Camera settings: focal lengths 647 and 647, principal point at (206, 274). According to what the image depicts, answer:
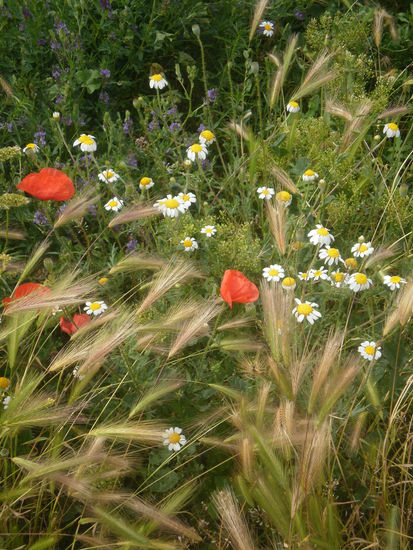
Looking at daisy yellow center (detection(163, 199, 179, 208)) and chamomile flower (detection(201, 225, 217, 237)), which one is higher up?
daisy yellow center (detection(163, 199, 179, 208))

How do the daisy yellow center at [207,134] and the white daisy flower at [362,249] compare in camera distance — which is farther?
the daisy yellow center at [207,134]

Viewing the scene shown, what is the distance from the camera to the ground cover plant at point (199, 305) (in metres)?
1.58

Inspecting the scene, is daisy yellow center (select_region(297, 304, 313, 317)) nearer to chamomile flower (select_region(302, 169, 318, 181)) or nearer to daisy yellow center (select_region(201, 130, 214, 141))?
chamomile flower (select_region(302, 169, 318, 181))

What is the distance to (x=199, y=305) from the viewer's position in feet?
6.09

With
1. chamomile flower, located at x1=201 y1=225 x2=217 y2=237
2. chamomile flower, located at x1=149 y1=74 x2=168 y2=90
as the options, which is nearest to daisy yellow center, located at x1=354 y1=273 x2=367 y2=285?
chamomile flower, located at x1=201 y1=225 x2=217 y2=237

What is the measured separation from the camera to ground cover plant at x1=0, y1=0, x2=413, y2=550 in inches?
62.2

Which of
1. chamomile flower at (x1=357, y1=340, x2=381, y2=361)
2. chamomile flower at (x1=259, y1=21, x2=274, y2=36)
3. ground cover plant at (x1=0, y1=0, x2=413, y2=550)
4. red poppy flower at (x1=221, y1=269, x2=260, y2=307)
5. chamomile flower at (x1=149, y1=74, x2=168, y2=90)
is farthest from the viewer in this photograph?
chamomile flower at (x1=259, y1=21, x2=274, y2=36)

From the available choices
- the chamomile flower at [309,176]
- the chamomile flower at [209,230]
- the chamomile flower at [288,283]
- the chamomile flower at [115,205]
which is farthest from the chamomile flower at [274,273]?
the chamomile flower at [115,205]

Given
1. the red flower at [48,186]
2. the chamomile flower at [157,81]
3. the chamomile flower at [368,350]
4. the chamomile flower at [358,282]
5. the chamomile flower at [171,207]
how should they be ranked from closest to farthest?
1. the chamomile flower at [368,350]
2. the chamomile flower at [358,282]
3. the red flower at [48,186]
4. the chamomile flower at [171,207]
5. the chamomile flower at [157,81]

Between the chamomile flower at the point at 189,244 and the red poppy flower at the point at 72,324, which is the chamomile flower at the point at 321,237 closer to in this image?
the chamomile flower at the point at 189,244

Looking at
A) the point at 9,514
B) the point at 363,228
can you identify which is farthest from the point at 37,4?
the point at 9,514

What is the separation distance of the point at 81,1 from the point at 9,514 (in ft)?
7.18

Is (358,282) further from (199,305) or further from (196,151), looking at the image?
(196,151)

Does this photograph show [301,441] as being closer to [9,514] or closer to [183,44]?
[9,514]
